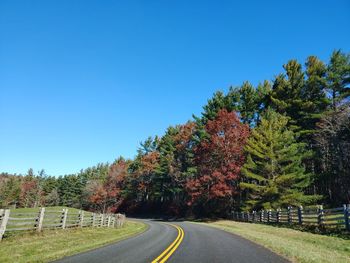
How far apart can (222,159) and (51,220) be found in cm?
2603

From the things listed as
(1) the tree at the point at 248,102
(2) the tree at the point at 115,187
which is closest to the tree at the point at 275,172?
(1) the tree at the point at 248,102

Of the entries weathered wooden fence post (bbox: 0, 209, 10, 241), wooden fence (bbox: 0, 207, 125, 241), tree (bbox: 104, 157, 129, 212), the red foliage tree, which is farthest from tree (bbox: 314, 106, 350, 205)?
tree (bbox: 104, 157, 129, 212)

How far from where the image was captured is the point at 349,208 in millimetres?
15086

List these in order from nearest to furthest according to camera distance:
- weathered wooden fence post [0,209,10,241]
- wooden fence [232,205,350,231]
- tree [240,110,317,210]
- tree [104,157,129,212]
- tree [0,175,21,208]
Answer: weathered wooden fence post [0,209,10,241]
wooden fence [232,205,350,231]
tree [240,110,317,210]
tree [104,157,129,212]
tree [0,175,21,208]

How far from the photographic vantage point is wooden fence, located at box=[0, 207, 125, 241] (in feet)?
40.3

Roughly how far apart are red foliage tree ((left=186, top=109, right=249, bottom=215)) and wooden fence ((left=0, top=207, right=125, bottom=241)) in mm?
14683

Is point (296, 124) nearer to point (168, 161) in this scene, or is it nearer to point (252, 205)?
point (252, 205)

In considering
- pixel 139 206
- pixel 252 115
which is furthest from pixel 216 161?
pixel 139 206

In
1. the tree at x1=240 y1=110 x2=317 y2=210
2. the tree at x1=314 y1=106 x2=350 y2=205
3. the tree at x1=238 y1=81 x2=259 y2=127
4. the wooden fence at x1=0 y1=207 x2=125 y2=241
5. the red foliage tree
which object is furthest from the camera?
the tree at x1=238 y1=81 x2=259 y2=127

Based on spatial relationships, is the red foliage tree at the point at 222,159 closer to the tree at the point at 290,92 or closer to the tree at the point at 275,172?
the tree at the point at 275,172

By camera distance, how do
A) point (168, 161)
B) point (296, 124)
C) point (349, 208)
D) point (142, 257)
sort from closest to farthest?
1. point (142, 257)
2. point (349, 208)
3. point (296, 124)
4. point (168, 161)

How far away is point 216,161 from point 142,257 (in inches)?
1237

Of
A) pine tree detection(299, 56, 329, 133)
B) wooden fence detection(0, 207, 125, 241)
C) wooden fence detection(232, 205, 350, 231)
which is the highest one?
pine tree detection(299, 56, 329, 133)

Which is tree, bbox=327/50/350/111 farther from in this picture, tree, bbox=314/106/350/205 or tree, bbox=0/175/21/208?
tree, bbox=0/175/21/208
